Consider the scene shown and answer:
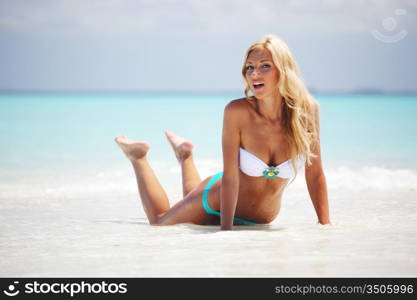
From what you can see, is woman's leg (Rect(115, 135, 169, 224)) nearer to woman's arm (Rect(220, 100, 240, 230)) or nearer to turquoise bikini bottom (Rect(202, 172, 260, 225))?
turquoise bikini bottom (Rect(202, 172, 260, 225))

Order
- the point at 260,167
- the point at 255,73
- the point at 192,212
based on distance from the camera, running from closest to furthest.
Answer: the point at 255,73
the point at 260,167
the point at 192,212

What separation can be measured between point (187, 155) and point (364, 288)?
279 cm

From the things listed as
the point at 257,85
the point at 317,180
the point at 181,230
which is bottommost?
the point at 181,230

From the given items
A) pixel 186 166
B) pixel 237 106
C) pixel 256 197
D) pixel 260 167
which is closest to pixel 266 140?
pixel 260 167

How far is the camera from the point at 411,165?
33.2 feet

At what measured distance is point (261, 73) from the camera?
4.51 meters

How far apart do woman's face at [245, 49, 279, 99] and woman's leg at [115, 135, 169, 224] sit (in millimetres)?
1310

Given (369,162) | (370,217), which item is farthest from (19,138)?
(370,217)

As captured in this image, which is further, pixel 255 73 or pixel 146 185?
pixel 146 185

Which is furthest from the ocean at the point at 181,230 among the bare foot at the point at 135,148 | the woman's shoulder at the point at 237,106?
the woman's shoulder at the point at 237,106

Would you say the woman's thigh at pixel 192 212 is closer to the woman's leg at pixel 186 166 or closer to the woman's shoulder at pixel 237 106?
the woman's leg at pixel 186 166

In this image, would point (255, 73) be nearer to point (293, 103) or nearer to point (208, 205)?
point (293, 103)

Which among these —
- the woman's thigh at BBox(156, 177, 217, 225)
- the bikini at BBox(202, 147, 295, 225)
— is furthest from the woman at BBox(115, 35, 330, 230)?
the woman's thigh at BBox(156, 177, 217, 225)

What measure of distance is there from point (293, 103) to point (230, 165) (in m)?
0.63
